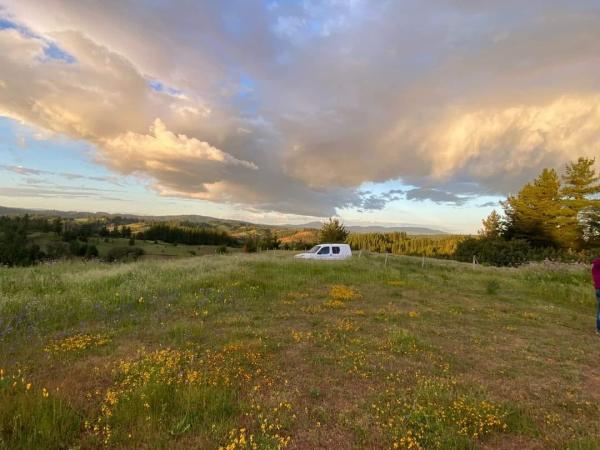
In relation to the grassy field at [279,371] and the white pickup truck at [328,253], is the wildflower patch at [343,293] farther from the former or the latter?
the white pickup truck at [328,253]

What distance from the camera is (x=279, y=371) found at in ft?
22.4

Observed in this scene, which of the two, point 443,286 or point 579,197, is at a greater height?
point 579,197

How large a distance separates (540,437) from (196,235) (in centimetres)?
12682

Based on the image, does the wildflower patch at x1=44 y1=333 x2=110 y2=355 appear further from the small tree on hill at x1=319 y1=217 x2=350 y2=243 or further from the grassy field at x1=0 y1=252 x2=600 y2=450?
the small tree on hill at x1=319 y1=217 x2=350 y2=243

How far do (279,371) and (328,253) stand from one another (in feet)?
77.3

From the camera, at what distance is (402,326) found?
11.1 m

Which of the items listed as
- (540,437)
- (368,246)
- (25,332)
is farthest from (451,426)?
(368,246)

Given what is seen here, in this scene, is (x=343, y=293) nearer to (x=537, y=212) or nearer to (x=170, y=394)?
(x=170, y=394)

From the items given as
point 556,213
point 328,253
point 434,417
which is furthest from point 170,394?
point 556,213

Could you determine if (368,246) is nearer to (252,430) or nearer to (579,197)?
(579,197)

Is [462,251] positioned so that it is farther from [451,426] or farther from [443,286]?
[451,426]

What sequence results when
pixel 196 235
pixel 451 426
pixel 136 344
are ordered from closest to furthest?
1. pixel 451 426
2. pixel 136 344
3. pixel 196 235

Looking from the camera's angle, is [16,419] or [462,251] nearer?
[16,419]

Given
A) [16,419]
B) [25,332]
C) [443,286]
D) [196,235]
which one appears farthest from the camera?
[196,235]
